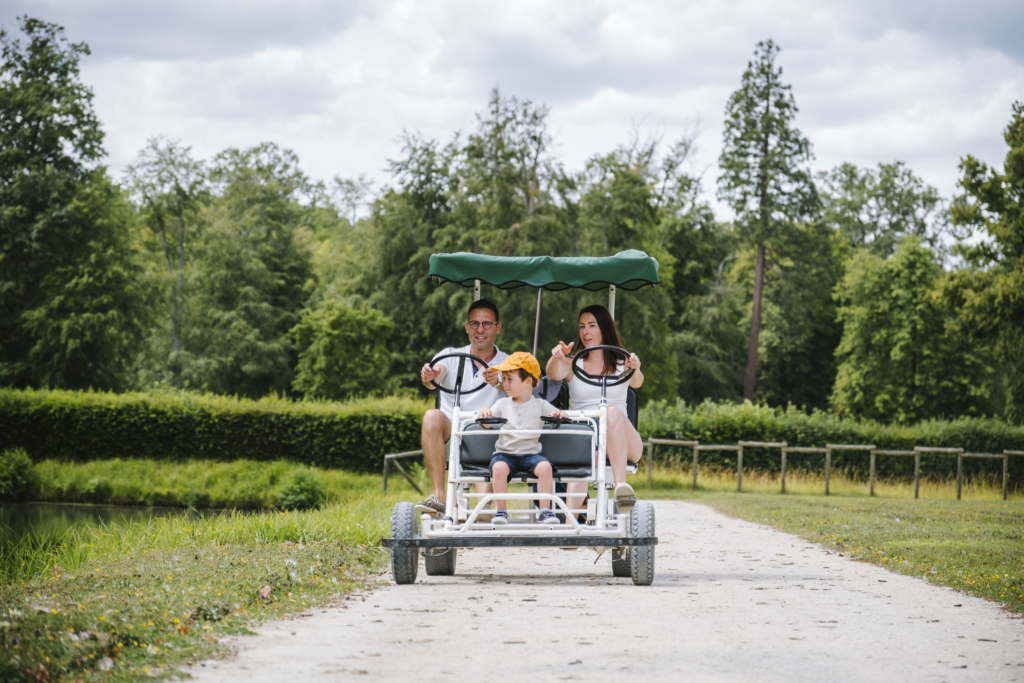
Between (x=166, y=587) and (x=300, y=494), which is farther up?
(x=166, y=587)

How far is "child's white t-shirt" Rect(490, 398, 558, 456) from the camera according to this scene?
705 cm

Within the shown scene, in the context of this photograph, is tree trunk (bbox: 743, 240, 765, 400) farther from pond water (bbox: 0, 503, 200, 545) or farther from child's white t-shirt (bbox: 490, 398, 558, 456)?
child's white t-shirt (bbox: 490, 398, 558, 456)

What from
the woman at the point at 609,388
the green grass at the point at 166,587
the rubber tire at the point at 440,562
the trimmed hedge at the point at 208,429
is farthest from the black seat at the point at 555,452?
the trimmed hedge at the point at 208,429

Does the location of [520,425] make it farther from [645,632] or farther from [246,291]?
[246,291]

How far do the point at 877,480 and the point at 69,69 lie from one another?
33.2m

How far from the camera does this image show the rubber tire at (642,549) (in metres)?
6.73

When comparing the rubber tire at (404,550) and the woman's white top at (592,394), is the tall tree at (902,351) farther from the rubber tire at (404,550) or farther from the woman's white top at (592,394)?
the rubber tire at (404,550)

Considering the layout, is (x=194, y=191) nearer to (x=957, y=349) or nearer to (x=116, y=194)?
(x=116, y=194)

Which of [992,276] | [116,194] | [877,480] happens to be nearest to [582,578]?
[877,480]

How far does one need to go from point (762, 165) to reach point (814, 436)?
17.3 metres

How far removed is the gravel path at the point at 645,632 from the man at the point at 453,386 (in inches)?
27.0

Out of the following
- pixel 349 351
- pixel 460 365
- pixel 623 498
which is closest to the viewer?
pixel 623 498

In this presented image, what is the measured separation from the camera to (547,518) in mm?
6855

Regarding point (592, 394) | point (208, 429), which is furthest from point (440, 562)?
point (208, 429)
